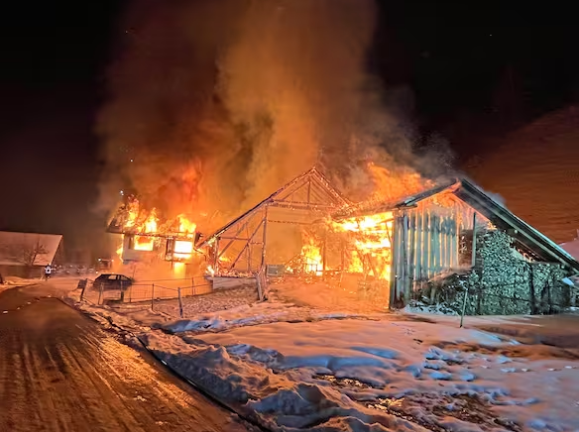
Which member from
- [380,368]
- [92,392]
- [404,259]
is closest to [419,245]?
[404,259]

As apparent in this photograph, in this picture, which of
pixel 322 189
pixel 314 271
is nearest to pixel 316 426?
pixel 314 271

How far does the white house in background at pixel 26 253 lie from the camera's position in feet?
163

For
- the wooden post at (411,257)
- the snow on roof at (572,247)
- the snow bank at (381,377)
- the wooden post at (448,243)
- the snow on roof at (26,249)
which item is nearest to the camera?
the snow bank at (381,377)

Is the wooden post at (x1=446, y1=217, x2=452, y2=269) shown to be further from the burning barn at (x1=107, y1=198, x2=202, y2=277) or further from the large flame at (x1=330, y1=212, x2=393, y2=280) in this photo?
the burning barn at (x1=107, y1=198, x2=202, y2=277)

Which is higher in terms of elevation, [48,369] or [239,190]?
[239,190]

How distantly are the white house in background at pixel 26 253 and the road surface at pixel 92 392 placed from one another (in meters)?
47.3

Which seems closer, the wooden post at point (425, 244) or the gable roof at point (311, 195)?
the wooden post at point (425, 244)

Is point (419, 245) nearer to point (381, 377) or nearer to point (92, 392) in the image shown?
point (381, 377)

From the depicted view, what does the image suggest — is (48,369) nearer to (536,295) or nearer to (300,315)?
(300,315)

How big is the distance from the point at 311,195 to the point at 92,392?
19.2 m

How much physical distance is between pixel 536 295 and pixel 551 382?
9.65m

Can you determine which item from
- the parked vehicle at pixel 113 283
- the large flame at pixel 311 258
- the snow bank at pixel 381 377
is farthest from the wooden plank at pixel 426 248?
the parked vehicle at pixel 113 283

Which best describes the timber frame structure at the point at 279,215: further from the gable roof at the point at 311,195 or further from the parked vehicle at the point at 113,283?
the parked vehicle at the point at 113,283

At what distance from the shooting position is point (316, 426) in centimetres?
451
